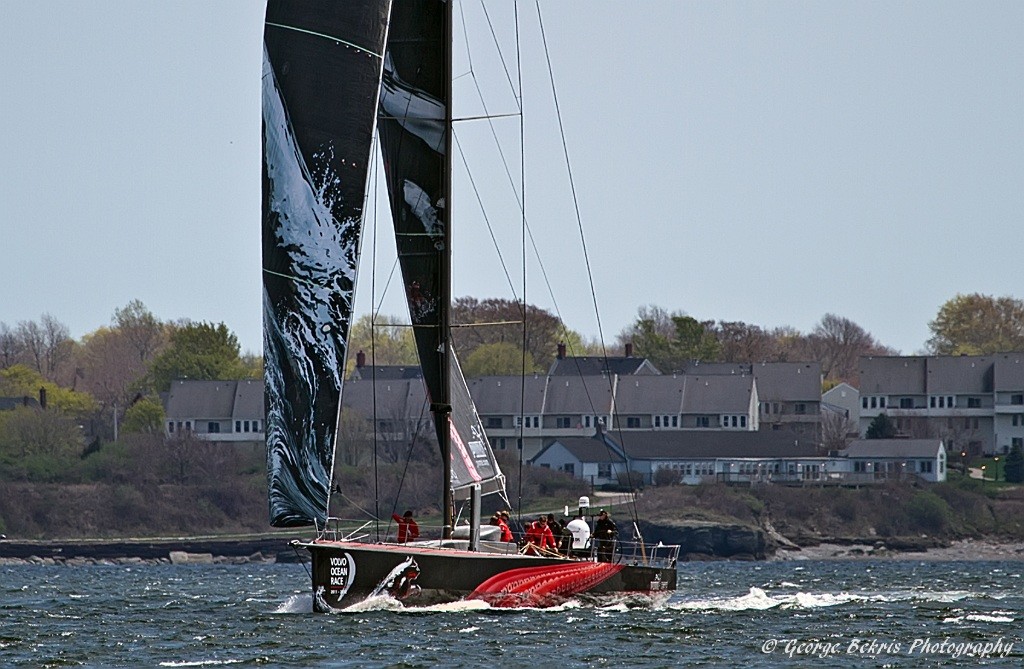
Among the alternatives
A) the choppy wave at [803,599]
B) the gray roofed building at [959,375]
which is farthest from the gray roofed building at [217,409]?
the choppy wave at [803,599]

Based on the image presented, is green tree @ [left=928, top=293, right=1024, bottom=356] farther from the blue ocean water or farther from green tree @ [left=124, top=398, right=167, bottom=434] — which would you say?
the blue ocean water

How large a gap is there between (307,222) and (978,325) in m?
127

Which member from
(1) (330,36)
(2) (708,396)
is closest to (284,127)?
(1) (330,36)

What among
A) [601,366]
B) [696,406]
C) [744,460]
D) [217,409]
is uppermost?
[601,366]

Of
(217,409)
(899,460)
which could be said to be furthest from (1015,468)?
(217,409)

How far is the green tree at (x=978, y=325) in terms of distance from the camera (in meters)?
149

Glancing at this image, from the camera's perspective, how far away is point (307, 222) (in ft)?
100

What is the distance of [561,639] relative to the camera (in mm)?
27844

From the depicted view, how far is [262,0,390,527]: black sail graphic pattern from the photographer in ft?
99.6

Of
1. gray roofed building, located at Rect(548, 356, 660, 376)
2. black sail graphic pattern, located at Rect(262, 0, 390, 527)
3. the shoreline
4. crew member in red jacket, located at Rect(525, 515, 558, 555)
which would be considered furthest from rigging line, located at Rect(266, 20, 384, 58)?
gray roofed building, located at Rect(548, 356, 660, 376)

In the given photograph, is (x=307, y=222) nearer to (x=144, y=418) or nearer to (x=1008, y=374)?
(x=144, y=418)

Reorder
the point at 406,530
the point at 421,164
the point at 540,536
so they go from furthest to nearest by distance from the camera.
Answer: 1. the point at 421,164
2. the point at 540,536
3. the point at 406,530

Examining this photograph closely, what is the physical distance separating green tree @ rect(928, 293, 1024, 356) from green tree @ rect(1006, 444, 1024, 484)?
48.0 metres

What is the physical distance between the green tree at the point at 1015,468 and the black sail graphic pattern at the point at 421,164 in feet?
233
